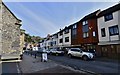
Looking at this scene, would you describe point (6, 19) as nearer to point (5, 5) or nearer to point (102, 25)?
point (5, 5)

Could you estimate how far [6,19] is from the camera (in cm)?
2481

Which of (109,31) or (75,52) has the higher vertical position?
(109,31)

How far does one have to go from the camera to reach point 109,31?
3139cm

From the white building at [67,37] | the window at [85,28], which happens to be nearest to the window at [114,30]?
the window at [85,28]

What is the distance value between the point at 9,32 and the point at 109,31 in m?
18.4

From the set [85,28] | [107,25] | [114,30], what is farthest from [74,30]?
[114,30]

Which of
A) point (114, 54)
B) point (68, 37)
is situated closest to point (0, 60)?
point (114, 54)

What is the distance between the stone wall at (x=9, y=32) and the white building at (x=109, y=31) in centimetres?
1693

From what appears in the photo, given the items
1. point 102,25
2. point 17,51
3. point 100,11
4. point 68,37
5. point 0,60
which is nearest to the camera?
point 0,60

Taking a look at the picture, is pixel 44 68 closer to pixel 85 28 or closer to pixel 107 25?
pixel 107 25

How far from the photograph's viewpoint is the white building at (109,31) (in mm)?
29267

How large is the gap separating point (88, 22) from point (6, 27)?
20135mm

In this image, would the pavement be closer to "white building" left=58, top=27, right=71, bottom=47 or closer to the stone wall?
the stone wall

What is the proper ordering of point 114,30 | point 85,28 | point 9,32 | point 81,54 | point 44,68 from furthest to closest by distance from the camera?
point 85,28, point 114,30, point 81,54, point 9,32, point 44,68
